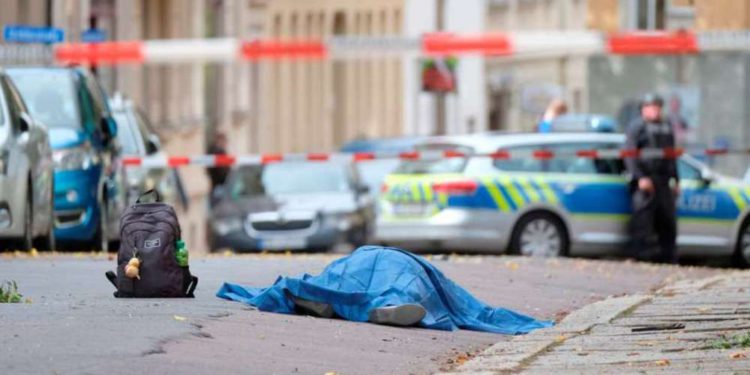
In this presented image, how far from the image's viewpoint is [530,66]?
2287 inches

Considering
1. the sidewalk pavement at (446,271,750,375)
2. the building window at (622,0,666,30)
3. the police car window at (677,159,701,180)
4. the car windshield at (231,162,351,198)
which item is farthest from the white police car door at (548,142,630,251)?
the building window at (622,0,666,30)

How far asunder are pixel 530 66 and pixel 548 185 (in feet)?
103

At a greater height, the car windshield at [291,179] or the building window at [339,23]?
the building window at [339,23]

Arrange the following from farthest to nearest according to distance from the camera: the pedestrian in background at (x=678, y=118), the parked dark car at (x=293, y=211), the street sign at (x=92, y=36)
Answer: the pedestrian in background at (x=678, y=118)
the street sign at (x=92, y=36)
the parked dark car at (x=293, y=211)

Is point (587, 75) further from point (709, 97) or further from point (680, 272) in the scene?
point (680, 272)

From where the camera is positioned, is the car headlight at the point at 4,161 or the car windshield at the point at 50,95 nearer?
the car headlight at the point at 4,161

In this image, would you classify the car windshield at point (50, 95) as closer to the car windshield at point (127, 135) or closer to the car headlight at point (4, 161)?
the car headlight at point (4, 161)

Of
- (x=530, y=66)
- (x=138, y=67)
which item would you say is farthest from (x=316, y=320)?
(x=530, y=66)

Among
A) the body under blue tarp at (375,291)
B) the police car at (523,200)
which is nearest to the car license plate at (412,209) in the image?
the police car at (523,200)

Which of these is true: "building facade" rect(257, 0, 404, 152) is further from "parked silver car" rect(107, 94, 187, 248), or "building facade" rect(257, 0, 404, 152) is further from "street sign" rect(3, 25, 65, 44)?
"parked silver car" rect(107, 94, 187, 248)

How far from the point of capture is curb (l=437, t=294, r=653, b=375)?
12.2 meters

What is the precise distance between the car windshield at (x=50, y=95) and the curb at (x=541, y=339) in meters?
7.33

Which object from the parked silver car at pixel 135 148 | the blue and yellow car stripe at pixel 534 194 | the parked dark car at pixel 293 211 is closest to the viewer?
the blue and yellow car stripe at pixel 534 194

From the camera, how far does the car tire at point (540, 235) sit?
1053 inches
